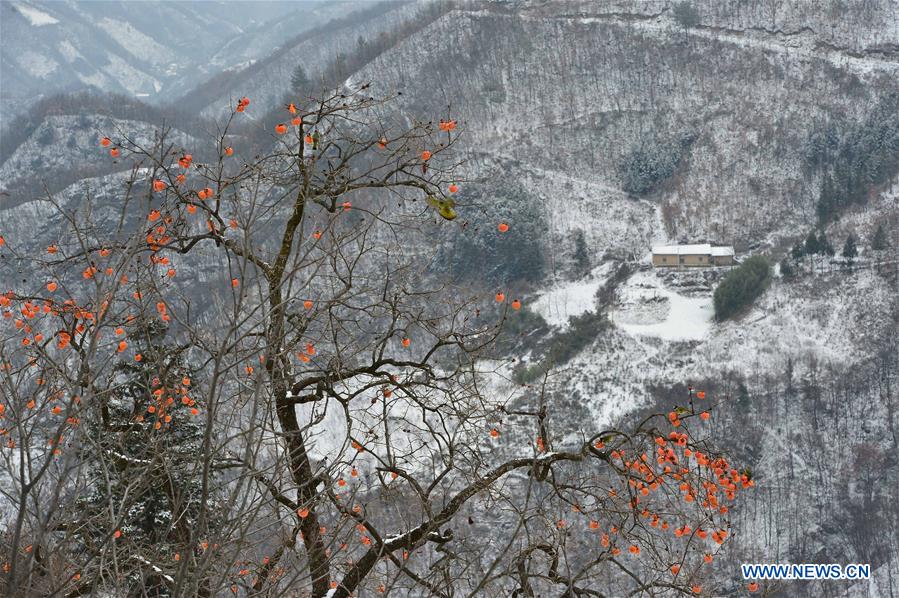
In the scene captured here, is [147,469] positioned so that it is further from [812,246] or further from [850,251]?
[850,251]

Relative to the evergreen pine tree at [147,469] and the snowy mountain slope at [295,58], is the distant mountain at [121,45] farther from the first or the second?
the evergreen pine tree at [147,469]

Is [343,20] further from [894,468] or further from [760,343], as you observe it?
Answer: [894,468]

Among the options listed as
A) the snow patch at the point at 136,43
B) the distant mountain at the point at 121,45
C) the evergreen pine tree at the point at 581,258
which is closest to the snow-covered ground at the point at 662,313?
the evergreen pine tree at the point at 581,258

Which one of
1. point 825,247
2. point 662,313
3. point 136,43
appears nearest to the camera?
point 662,313

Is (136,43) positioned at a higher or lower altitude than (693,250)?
lower

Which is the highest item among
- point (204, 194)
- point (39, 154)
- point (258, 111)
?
point (204, 194)

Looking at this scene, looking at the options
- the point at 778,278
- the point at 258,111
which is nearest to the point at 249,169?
the point at 778,278

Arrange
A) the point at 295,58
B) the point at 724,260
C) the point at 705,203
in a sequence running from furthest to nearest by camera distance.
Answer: the point at 295,58
the point at 705,203
the point at 724,260

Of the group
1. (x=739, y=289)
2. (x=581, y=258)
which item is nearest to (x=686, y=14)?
(x=581, y=258)

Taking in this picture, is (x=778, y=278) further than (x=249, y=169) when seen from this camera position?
Yes
